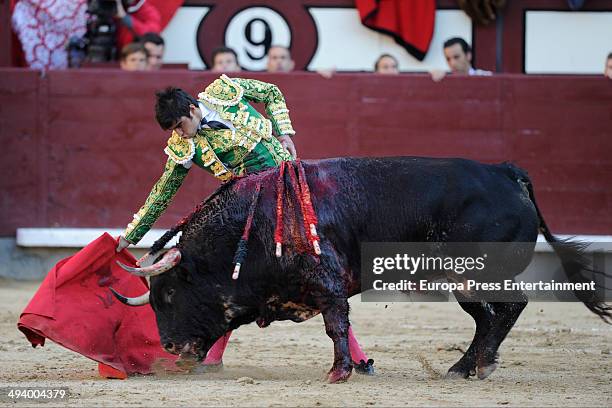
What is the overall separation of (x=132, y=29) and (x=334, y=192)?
3.74 metres

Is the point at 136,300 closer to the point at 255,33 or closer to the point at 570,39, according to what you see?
the point at 255,33

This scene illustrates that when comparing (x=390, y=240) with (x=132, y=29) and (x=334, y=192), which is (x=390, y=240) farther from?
(x=132, y=29)

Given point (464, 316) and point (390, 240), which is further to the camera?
point (464, 316)

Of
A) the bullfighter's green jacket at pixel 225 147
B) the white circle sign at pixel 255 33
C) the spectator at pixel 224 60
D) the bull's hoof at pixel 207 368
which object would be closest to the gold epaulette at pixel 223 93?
the bullfighter's green jacket at pixel 225 147

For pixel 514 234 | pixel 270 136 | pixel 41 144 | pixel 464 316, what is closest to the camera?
pixel 514 234

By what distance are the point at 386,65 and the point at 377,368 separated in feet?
11.1

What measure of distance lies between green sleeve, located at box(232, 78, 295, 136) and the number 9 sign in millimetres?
3485

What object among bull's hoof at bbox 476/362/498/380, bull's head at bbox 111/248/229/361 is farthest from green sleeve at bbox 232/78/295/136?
bull's hoof at bbox 476/362/498/380

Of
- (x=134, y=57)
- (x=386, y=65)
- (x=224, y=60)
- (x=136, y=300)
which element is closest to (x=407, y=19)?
(x=386, y=65)

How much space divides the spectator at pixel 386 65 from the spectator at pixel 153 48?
4.54ft

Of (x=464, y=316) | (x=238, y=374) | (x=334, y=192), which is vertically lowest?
(x=464, y=316)

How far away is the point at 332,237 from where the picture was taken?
4910mm

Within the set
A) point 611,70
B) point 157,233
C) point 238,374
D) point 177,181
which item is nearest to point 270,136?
point 177,181

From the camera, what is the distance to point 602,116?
27.0ft
